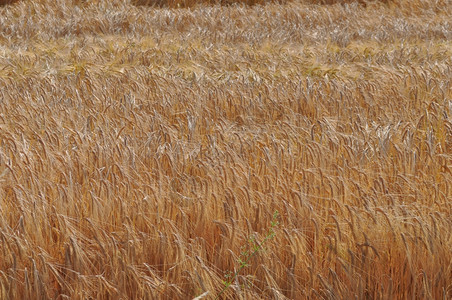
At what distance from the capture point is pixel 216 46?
6305 mm

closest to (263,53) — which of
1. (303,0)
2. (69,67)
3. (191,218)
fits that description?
(69,67)

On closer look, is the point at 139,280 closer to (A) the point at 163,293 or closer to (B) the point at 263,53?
(A) the point at 163,293

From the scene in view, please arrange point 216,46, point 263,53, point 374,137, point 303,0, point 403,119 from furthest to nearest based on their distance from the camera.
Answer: point 303,0
point 216,46
point 263,53
point 403,119
point 374,137

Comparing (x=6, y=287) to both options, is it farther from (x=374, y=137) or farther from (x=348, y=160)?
(x=374, y=137)

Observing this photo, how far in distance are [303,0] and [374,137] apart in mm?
8237

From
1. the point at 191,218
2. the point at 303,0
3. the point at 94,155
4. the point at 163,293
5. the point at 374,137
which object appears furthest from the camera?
the point at 303,0

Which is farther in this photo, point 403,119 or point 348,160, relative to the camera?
point 403,119

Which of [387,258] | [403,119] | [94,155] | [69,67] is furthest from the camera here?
[69,67]

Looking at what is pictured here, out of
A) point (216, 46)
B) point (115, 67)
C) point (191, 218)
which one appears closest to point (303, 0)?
point (216, 46)

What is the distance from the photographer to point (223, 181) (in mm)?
2279

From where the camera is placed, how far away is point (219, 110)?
3.78 metres

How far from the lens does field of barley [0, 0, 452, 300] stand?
5.94 ft

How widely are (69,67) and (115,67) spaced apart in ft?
1.35

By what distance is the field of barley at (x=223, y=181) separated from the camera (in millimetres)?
1811
